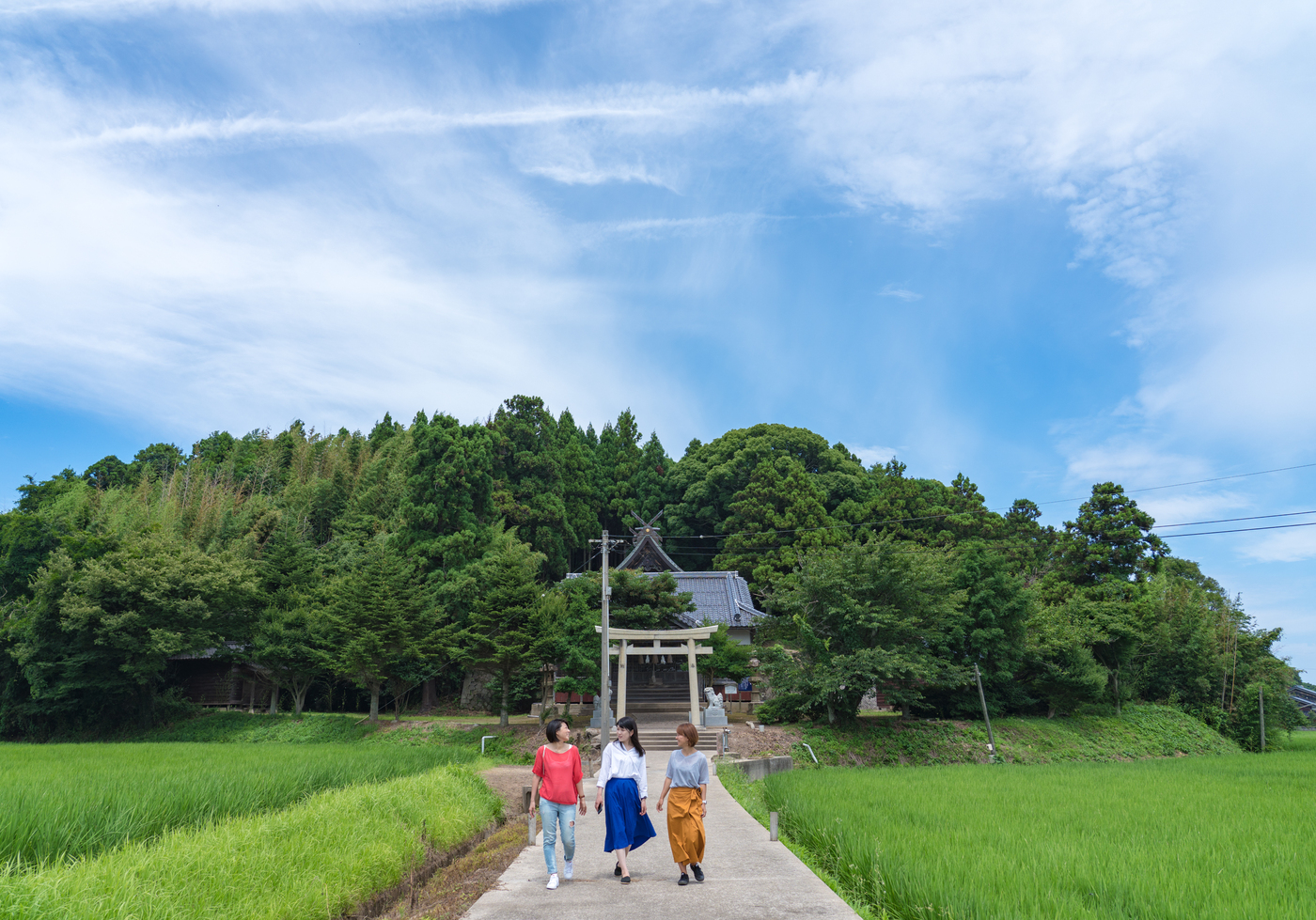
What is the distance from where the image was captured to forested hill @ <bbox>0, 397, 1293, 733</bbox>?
2039 cm

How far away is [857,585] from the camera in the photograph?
65.1 feet

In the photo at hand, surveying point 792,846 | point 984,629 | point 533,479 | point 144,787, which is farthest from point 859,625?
point 533,479

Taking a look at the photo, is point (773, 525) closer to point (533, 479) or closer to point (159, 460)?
point (533, 479)

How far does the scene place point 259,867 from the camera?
207 inches

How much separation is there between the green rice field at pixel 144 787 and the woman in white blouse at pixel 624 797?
3.62 m

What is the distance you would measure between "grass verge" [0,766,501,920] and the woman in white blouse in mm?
2074

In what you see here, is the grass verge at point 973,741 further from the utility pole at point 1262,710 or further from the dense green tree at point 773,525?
the dense green tree at point 773,525

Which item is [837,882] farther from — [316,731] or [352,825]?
[316,731]

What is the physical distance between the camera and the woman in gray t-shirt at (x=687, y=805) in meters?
5.42

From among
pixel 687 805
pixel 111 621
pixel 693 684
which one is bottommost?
pixel 693 684

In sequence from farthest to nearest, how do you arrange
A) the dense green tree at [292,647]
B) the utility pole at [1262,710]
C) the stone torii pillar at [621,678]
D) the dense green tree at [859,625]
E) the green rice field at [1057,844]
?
the utility pole at [1262,710], the dense green tree at [292,647], the stone torii pillar at [621,678], the dense green tree at [859,625], the green rice field at [1057,844]

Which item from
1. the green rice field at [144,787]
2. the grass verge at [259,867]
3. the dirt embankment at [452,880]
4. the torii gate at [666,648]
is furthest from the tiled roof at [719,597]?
the grass verge at [259,867]

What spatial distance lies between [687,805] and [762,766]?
11.1m

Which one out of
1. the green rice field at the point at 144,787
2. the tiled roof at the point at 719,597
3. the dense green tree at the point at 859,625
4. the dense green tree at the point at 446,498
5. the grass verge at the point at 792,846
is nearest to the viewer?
the grass verge at the point at 792,846
